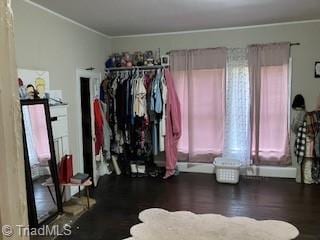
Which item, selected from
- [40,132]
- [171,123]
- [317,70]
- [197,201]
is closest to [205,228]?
[197,201]

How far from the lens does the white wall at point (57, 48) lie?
315 centimetres

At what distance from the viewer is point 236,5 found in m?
3.53

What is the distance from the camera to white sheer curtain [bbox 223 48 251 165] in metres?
4.80

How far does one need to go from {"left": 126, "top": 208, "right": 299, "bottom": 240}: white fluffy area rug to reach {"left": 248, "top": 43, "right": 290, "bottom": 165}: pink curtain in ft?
5.97

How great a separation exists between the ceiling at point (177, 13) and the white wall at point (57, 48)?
16 centimetres

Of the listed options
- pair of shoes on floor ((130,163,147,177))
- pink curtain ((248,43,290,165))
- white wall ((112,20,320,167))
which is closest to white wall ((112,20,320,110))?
white wall ((112,20,320,167))

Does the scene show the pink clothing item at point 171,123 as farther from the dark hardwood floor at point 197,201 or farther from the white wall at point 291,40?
the white wall at point 291,40

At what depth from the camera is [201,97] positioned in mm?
5008

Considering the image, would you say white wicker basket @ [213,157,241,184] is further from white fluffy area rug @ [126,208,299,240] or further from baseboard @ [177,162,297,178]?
white fluffy area rug @ [126,208,299,240]

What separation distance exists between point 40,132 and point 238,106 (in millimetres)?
3135

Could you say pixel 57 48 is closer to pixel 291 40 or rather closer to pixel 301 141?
pixel 291 40

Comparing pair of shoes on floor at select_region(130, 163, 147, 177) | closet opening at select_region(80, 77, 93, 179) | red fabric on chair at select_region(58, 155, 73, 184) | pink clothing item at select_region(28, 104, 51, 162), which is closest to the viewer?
pink clothing item at select_region(28, 104, 51, 162)

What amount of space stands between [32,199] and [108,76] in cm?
275

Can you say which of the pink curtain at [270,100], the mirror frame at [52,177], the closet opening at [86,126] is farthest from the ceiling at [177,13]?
the mirror frame at [52,177]
